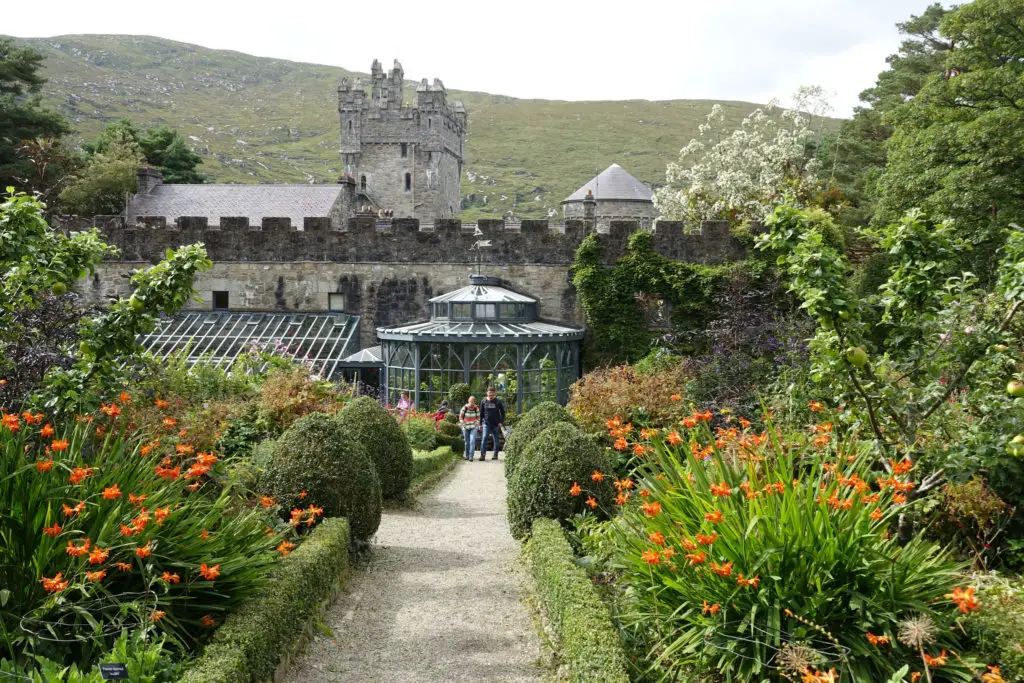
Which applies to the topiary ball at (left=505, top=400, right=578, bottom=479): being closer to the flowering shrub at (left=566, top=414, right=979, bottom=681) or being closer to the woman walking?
the woman walking

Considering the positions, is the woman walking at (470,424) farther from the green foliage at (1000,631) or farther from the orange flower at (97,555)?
the orange flower at (97,555)

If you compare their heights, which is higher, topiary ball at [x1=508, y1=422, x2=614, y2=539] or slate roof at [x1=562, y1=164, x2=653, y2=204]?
slate roof at [x1=562, y1=164, x2=653, y2=204]

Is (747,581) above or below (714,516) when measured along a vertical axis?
below

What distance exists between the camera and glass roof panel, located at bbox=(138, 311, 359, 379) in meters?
22.3

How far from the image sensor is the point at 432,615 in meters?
7.32

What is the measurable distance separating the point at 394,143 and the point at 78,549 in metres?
53.5

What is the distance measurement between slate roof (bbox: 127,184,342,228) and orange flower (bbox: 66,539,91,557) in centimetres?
2947

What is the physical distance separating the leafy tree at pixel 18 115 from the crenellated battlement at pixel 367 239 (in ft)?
45.4

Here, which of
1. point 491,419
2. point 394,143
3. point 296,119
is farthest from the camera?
point 296,119

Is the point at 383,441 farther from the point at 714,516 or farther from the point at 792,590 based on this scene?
the point at 792,590

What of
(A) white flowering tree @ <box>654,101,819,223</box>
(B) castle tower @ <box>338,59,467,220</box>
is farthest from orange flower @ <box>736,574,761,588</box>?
→ (B) castle tower @ <box>338,59,467,220</box>

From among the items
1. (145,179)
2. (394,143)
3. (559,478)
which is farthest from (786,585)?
(394,143)

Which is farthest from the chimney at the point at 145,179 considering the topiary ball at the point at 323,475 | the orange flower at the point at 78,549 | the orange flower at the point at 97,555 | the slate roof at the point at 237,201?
the orange flower at the point at 97,555

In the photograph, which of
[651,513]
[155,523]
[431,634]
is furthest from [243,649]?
[651,513]
